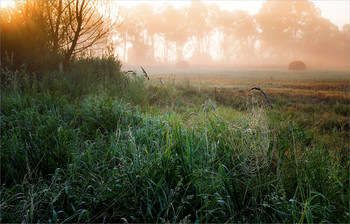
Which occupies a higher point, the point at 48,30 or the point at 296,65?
the point at 48,30

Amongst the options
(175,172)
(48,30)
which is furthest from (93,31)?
(175,172)

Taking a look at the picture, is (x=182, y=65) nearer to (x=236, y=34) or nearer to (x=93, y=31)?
(x=236, y=34)

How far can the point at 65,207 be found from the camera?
180 cm

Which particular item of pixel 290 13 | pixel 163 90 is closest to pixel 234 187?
pixel 163 90

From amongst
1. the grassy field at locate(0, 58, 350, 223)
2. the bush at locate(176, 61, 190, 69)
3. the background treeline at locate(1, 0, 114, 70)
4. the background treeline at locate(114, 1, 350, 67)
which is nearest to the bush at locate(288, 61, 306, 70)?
the background treeline at locate(114, 1, 350, 67)

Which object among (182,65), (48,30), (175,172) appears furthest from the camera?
(182,65)

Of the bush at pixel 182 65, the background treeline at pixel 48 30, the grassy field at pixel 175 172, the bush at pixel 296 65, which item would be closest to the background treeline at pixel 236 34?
the bush at pixel 296 65

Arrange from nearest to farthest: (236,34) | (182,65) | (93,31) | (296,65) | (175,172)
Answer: (175,172) < (93,31) < (296,65) < (236,34) < (182,65)

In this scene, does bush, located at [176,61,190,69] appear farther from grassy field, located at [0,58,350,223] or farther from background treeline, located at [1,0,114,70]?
grassy field, located at [0,58,350,223]

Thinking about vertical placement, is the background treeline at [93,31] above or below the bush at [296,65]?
above

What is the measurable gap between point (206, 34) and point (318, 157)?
12.2 m

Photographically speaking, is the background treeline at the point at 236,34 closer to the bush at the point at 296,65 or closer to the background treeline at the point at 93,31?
the background treeline at the point at 93,31

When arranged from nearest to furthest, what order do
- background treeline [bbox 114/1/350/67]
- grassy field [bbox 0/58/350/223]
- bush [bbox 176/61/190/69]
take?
1. grassy field [bbox 0/58/350/223]
2. background treeline [bbox 114/1/350/67]
3. bush [bbox 176/61/190/69]

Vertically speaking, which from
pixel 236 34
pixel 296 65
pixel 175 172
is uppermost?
pixel 236 34
